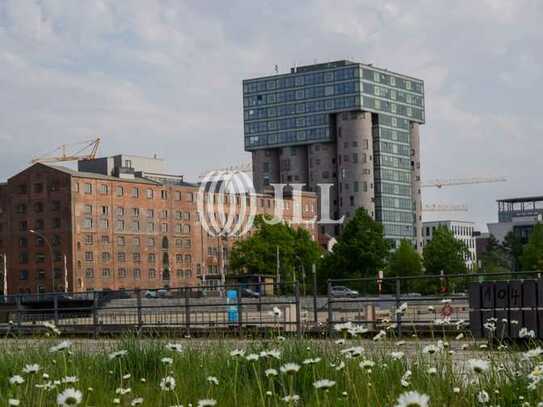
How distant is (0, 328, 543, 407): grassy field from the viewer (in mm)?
7098

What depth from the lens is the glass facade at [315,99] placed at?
180875 mm

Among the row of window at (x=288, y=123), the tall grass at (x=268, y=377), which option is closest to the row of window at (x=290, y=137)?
the row of window at (x=288, y=123)

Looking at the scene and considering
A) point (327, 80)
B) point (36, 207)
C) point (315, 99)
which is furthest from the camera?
point (315, 99)

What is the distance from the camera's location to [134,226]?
454 feet

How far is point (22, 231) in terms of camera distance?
135500mm

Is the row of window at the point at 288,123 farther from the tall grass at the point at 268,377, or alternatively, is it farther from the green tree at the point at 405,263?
the tall grass at the point at 268,377

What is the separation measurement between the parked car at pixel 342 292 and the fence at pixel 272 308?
0.7 inches

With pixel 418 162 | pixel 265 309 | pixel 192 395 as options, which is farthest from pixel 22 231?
pixel 192 395

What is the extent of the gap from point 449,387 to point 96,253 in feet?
416

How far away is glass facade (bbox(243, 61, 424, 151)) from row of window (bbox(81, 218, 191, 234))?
46653 millimetres

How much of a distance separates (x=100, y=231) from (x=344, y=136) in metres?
61.3

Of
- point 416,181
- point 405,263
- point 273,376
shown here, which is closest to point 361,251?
point 405,263

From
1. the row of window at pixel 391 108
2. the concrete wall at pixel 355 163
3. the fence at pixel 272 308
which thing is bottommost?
the fence at pixel 272 308

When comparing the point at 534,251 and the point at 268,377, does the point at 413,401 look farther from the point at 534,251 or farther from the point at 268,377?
the point at 534,251
